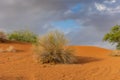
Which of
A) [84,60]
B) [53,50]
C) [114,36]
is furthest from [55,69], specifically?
[114,36]

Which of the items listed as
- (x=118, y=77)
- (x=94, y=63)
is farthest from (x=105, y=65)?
(x=118, y=77)

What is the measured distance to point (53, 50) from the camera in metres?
16.5

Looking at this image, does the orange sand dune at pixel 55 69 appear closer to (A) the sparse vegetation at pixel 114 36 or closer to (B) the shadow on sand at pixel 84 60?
(B) the shadow on sand at pixel 84 60

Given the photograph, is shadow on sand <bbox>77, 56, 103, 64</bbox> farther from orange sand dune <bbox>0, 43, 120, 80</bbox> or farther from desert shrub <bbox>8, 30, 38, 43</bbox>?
desert shrub <bbox>8, 30, 38, 43</bbox>

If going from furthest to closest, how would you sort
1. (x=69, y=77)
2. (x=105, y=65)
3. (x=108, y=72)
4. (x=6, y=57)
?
(x=6, y=57) < (x=105, y=65) < (x=108, y=72) < (x=69, y=77)

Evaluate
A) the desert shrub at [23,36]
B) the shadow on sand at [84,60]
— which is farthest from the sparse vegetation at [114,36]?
the shadow on sand at [84,60]

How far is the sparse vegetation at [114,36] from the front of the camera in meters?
26.2

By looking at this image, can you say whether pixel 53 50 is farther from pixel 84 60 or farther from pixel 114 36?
pixel 114 36

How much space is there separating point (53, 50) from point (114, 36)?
10.9m

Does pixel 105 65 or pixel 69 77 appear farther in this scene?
pixel 105 65

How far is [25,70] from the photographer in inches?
567

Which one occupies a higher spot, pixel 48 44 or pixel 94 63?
pixel 48 44

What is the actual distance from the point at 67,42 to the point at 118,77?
14.1ft

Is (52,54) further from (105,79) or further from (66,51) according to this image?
(105,79)
